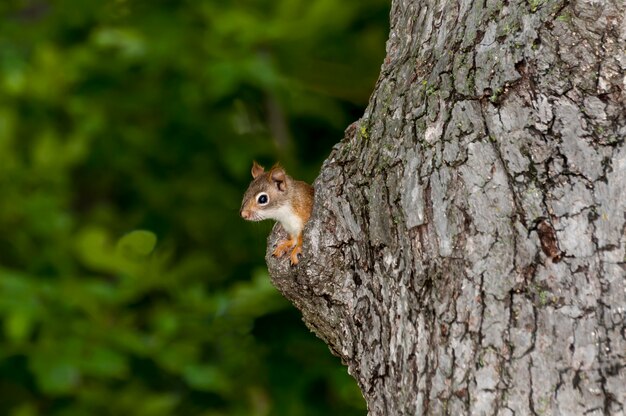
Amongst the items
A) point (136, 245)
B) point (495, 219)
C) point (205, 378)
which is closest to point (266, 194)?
point (495, 219)

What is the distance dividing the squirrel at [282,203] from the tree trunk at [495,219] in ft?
1.05

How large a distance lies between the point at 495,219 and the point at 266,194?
1.74 meters

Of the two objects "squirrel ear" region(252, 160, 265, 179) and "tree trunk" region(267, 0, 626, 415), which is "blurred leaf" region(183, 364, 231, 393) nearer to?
"squirrel ear" region(252, 160, 265, 179)

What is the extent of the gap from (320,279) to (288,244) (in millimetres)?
219

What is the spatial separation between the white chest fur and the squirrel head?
25mm

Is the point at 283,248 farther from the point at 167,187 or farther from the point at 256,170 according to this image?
the point at 167,187

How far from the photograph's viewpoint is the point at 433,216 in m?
2.73

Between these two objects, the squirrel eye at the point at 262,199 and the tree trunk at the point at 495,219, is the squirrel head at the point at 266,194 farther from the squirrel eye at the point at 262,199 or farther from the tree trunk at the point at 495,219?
the tree trunk at the point at 495,219

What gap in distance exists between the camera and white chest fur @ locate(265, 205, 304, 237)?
3430 mm

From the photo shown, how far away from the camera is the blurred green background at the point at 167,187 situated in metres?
6.01

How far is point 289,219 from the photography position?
3.55 metres

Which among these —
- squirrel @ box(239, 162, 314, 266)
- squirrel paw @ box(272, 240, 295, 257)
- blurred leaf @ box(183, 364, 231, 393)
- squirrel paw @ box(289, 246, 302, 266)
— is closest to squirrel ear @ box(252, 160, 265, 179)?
squirrel @ box(239, 162, 314, 266)

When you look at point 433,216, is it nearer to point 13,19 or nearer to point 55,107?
point 55,107

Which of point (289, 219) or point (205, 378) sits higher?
point (205, 378)
